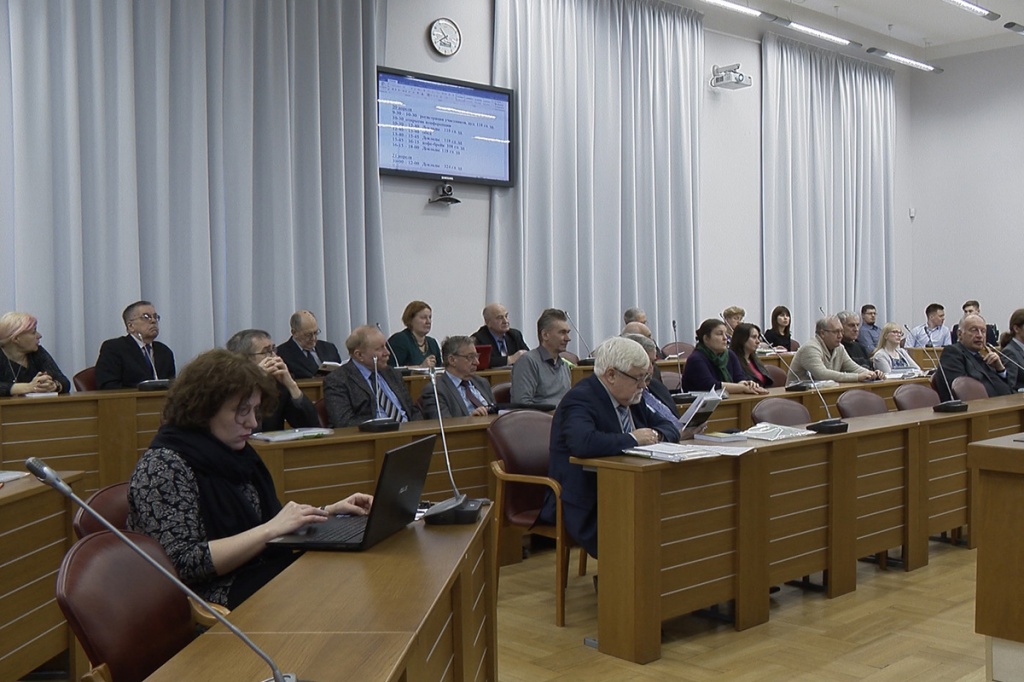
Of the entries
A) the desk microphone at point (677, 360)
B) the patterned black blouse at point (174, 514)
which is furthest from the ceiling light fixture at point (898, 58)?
the patterned black blouse at point (174, 514)

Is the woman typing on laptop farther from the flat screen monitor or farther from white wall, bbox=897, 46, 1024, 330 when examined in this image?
white wall, bbox=897, 46, 1024, 330

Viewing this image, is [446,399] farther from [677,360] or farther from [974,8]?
[974,8]

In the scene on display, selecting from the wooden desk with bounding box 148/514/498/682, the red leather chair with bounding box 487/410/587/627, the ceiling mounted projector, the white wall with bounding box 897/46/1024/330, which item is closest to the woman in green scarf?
the red leather chair with bounding box 487/410/587/627

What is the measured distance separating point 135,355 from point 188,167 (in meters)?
1.44

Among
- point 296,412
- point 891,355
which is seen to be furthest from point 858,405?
point 891,355

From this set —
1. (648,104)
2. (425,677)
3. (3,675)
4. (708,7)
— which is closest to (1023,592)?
(425,677)

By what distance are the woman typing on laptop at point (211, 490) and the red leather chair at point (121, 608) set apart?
0.13 m

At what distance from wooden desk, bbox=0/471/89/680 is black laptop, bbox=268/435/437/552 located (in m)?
1.12

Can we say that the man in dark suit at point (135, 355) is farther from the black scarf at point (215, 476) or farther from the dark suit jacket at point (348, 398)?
the black scarf at point (215, 476)

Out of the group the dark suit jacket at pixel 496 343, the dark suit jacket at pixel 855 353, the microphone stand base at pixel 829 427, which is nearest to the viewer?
the microphone stand base at pixel 829 427

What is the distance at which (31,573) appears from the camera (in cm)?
294

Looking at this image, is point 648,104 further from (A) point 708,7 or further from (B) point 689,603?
(B) point 689,603

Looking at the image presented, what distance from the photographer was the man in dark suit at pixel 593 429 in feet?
11.5

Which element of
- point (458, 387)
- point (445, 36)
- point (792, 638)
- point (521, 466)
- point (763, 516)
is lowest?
point (792, 638)
